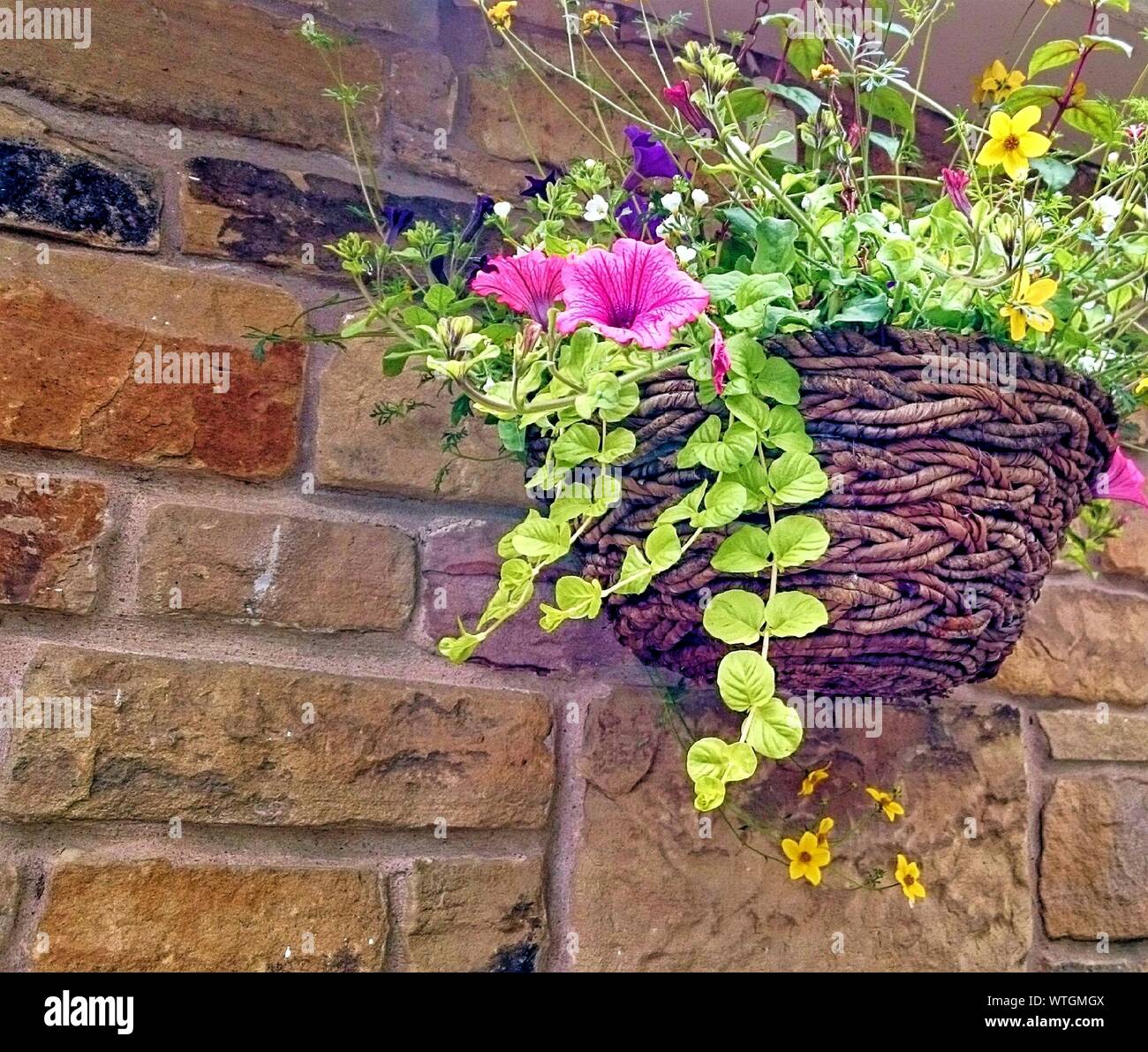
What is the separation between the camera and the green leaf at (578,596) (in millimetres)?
665

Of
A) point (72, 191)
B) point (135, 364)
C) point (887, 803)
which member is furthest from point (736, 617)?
point (72, 191)

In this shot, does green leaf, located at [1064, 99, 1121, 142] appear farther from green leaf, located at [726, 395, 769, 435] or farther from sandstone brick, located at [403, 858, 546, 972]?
sandstone brick, located at [403, 858, 546, 972]

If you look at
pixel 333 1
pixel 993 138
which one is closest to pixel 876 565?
pixel 993 138

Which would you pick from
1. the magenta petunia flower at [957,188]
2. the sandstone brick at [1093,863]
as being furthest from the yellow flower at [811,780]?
the magenta petunia flower at [957,188]

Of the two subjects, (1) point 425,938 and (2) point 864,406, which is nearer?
(2) point 864,406

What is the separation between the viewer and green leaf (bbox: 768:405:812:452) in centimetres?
64

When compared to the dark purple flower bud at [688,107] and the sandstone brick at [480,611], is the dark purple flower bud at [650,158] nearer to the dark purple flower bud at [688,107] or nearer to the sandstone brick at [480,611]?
the dark purple flower bud at [688,107]

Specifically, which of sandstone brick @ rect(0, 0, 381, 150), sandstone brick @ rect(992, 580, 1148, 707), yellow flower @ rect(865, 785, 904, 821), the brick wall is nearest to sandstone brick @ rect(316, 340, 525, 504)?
the brick wall

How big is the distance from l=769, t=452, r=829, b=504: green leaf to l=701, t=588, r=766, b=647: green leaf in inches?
2.5

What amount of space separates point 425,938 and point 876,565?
1.66 ft

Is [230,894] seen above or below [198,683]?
below

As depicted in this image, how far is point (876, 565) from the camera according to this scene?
2.10ft

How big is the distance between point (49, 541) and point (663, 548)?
1.67 feet
